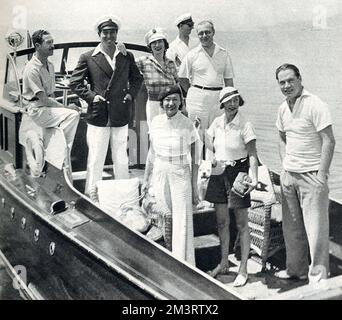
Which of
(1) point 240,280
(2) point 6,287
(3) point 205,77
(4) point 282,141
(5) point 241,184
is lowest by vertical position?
→ (2) point 6,287

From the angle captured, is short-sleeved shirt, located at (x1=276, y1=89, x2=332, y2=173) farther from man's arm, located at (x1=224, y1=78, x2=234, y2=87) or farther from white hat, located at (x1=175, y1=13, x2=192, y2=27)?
white hat, located at (x1=175, y1=13, x2=192, y2=27)

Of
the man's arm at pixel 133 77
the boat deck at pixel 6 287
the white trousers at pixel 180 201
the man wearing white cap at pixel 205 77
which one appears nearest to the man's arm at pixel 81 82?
the man's arm at pixel 133 77

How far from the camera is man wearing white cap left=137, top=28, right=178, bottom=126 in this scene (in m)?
3.40

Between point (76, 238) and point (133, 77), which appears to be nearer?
point (76, 238)

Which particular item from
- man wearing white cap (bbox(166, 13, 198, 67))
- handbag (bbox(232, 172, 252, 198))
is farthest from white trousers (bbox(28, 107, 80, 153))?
handbag (bbox(232, 172, 252, 198))

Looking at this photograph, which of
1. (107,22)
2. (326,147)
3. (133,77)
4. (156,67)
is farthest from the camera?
(133,77)

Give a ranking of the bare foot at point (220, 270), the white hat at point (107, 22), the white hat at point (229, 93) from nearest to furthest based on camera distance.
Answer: the white hat at point (229, 93), the bare foot at point (220, 270), the white hat at point (107, 22)

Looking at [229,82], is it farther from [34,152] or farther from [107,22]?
[34,152]

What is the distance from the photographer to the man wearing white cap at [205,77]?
11.8 ft

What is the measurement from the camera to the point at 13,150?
4148 millimetres

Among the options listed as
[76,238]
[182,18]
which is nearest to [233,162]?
[76,238]

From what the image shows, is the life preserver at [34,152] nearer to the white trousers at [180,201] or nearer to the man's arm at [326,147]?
the white trousers at [180,201]

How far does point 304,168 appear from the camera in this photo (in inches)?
113

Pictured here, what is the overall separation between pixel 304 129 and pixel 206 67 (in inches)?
39.3
